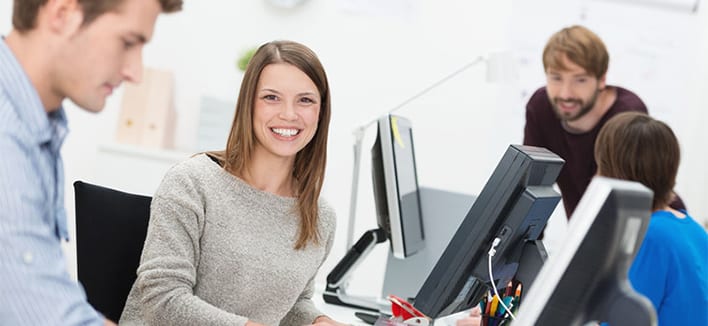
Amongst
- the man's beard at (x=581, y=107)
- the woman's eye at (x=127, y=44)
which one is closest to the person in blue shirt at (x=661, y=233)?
the man's beard at (x=581, y=107)

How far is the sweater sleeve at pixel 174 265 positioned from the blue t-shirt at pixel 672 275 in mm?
898

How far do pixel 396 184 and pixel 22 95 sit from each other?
1.33 meters

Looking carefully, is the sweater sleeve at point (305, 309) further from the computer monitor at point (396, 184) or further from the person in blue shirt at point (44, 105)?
the person in blue shirt at point (44, 105)

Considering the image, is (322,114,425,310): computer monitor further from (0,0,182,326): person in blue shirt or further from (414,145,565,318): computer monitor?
(0,0,182,326): person in blue shirt

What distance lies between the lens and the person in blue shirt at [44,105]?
0.86 metres

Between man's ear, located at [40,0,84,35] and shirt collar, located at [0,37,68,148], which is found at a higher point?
man's ear, located at [40,0,84,35]

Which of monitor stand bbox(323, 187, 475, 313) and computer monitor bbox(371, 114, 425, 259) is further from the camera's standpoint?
monitor stand bbox(323, 187, 475, 313)

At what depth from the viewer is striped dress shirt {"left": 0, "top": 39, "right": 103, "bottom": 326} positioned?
0.86 m

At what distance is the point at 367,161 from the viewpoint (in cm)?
393

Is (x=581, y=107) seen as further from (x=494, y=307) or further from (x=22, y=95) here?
(x=22, y=95)

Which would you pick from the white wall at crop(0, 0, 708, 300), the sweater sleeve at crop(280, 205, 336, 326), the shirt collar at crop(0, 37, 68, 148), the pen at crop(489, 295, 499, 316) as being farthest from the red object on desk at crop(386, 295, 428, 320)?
the white wall at crop(0, 0, 708, 300)

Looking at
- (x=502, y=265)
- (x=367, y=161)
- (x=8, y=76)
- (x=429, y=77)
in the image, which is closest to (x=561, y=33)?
(x=429, y=77)

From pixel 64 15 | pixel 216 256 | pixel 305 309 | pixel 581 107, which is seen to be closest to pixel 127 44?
pixel 64 15

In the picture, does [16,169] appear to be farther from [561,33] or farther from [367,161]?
[367,161]
